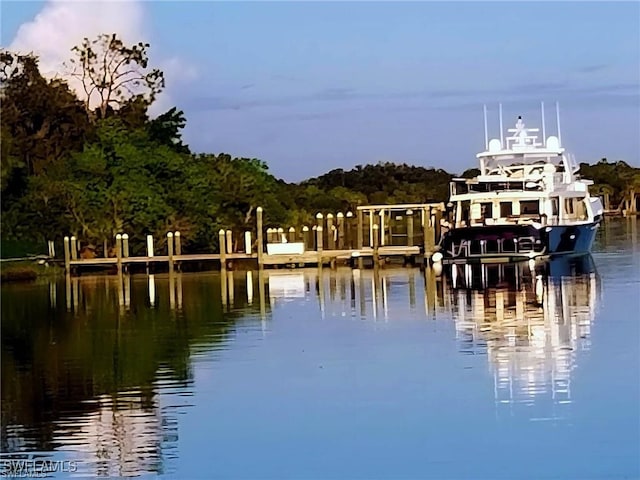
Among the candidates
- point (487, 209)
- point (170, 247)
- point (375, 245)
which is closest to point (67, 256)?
point (170, 247)

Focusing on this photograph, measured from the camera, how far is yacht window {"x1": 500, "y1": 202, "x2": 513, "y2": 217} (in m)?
44.5

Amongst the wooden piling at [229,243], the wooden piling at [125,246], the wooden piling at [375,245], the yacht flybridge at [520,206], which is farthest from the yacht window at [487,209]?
the wooden piling at [125,246]

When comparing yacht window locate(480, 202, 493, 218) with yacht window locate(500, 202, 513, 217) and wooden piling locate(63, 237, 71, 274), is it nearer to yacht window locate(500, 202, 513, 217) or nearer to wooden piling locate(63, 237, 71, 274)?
yacht window locate(500, 202, 513, 217)

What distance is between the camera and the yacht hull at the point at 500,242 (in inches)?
1677

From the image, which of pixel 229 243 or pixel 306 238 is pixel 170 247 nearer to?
pixel 229 243

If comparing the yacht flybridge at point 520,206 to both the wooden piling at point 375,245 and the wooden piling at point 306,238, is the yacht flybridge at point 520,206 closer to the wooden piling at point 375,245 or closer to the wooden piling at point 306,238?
the wooden piling at point 375,245

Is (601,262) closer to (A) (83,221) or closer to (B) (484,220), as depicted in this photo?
(B) (484,220)

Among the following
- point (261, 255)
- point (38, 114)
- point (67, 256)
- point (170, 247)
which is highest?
point (38, 114)

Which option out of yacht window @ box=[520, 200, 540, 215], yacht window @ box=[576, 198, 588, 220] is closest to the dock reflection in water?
yacht window @ box=[520, 200, 540, 215]

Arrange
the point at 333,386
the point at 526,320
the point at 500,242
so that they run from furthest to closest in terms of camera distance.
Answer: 1. the point at 500,242
2. the point at 526,320
3. the point at 333,386

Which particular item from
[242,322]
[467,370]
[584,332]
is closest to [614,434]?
[467,370]

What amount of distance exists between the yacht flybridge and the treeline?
9038mm

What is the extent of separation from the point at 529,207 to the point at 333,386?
27.9 meters

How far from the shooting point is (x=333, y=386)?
17.7m
